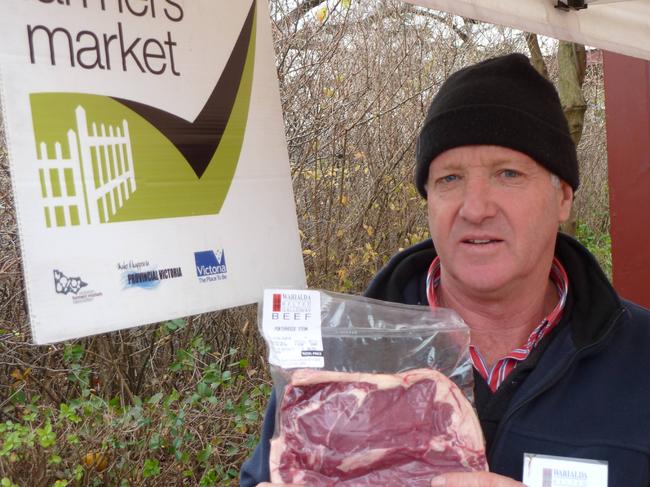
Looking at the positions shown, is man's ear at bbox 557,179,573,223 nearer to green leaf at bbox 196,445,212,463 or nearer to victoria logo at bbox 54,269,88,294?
victoria logo at bbox 54,269,88,294

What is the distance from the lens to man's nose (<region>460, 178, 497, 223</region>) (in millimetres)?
1924

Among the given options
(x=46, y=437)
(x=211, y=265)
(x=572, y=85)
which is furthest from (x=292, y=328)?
(x=572, y=85)

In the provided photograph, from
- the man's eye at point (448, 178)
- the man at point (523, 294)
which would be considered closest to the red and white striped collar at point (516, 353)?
the man at point (523, 294)

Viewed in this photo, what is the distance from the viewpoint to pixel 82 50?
176 cm

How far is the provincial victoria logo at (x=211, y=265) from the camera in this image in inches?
77.2

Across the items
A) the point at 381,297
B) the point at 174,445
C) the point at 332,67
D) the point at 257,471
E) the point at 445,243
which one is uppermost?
the point at 332,67

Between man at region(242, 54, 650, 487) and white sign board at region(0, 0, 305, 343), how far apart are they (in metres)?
0.48

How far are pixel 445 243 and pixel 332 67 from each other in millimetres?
3940

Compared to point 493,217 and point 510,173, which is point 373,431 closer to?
point 493,217

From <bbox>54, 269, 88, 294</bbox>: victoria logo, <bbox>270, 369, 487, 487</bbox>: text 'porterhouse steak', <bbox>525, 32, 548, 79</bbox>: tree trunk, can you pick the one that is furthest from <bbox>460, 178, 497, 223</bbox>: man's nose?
<bbox>525, 32, 548, 79</bbox>: tree trunk

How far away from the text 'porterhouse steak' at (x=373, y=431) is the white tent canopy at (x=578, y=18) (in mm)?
1428

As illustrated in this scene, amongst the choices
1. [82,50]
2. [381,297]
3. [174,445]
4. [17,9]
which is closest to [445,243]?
[381,297]

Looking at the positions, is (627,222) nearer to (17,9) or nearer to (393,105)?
(393,105)

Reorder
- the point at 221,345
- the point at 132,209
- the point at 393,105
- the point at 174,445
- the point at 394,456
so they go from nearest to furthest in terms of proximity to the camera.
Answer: the point at 394,456, the point at 132,209, the point at 174,445, the point at 221,345, the point at 393,105
